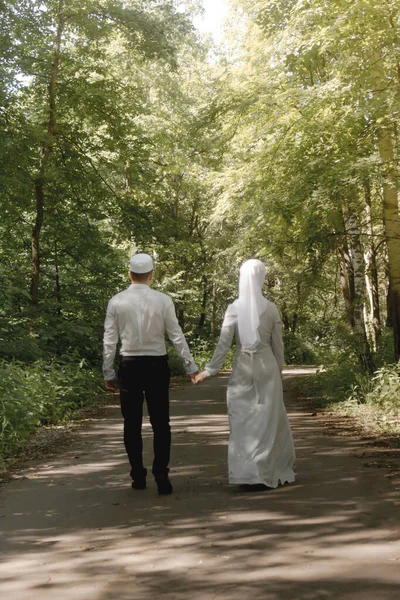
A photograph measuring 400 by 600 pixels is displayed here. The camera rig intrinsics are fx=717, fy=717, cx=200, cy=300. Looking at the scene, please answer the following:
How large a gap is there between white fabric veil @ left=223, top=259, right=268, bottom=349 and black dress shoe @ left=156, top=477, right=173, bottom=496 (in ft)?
5.13

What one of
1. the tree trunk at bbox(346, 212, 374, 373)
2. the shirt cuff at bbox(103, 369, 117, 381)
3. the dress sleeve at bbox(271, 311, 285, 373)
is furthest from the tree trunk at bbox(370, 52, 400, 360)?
the shirt cuff at bbox(103, 369, 117, 381)

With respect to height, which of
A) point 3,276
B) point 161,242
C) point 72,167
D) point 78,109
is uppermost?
point 78,109

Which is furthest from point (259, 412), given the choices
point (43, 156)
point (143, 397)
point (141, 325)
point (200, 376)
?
point (43, 156)

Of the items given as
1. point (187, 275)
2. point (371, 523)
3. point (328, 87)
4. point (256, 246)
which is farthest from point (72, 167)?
point (187, 275)

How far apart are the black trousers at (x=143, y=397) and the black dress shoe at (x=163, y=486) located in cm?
13

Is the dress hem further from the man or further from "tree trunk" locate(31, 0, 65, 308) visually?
"tree trunk" locate(31, 0, 65, 308)

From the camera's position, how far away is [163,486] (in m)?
6.84

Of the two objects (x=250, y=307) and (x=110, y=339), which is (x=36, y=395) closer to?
(x=110, y=339)

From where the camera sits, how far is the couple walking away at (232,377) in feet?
23.0

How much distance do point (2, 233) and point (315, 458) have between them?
12.5 m

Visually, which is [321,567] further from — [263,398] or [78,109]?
[78,109]

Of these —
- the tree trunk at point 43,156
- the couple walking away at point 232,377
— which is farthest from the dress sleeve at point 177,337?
the tree trunk at point 43,156

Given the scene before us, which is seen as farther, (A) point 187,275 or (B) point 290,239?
(A) point 187,275

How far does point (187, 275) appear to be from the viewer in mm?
37000
